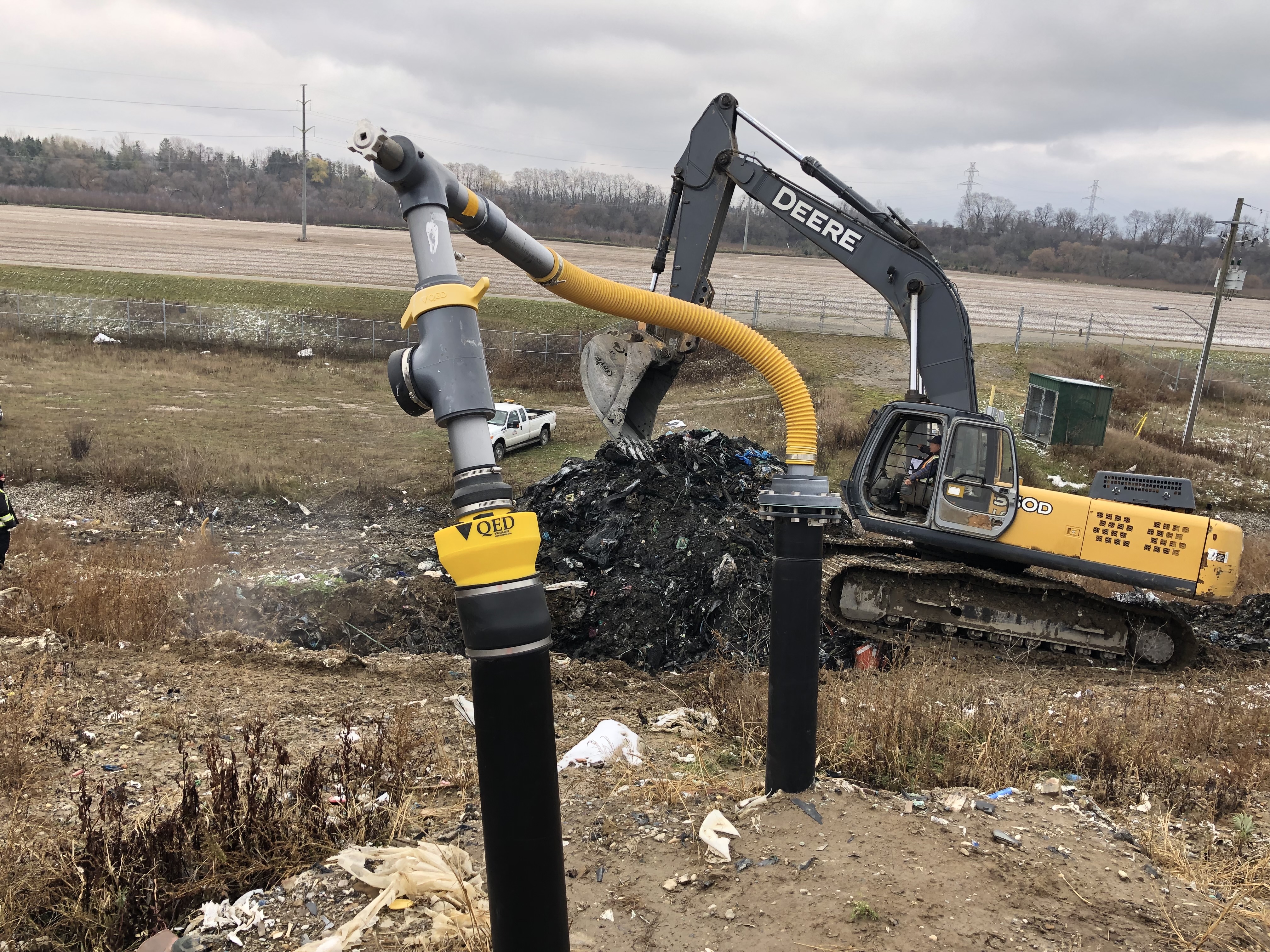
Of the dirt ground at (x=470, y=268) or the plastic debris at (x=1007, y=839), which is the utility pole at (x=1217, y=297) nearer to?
the dirt ground at (x=470, y=268)

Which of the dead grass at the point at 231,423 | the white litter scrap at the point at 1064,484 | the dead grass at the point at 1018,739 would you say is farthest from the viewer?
the white litter scrap at the point at 1064,484

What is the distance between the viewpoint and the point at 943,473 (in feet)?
30.3

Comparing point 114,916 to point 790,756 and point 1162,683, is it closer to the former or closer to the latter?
point 790,756

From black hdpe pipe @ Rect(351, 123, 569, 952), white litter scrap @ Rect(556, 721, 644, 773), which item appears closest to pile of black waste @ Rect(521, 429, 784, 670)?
white litter scrap @ Rect(556, 721, 644, 773)

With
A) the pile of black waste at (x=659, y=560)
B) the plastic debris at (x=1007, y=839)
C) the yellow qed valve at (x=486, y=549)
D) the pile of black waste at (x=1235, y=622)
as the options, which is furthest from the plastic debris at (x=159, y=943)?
the pile of black waste at (x=1235, y=622)

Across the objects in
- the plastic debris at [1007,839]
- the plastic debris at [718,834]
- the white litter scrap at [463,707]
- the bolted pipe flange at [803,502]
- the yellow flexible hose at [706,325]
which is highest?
Result: the yellow flexible hose at [706,325]

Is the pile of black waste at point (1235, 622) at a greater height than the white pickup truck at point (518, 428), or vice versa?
the white pickup truck at point (518, 428)

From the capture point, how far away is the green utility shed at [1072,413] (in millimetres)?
20297

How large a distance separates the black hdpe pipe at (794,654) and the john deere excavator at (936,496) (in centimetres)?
549

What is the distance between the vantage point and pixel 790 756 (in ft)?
13.3

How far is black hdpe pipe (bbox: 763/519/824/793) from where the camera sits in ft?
12.4

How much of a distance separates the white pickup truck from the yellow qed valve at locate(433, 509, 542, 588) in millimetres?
15640

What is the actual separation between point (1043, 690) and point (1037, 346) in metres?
27.1

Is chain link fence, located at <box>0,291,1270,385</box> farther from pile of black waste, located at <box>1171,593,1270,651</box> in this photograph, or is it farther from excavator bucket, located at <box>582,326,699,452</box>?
excavator bucket, located at <box>582,326,699,452</box>
